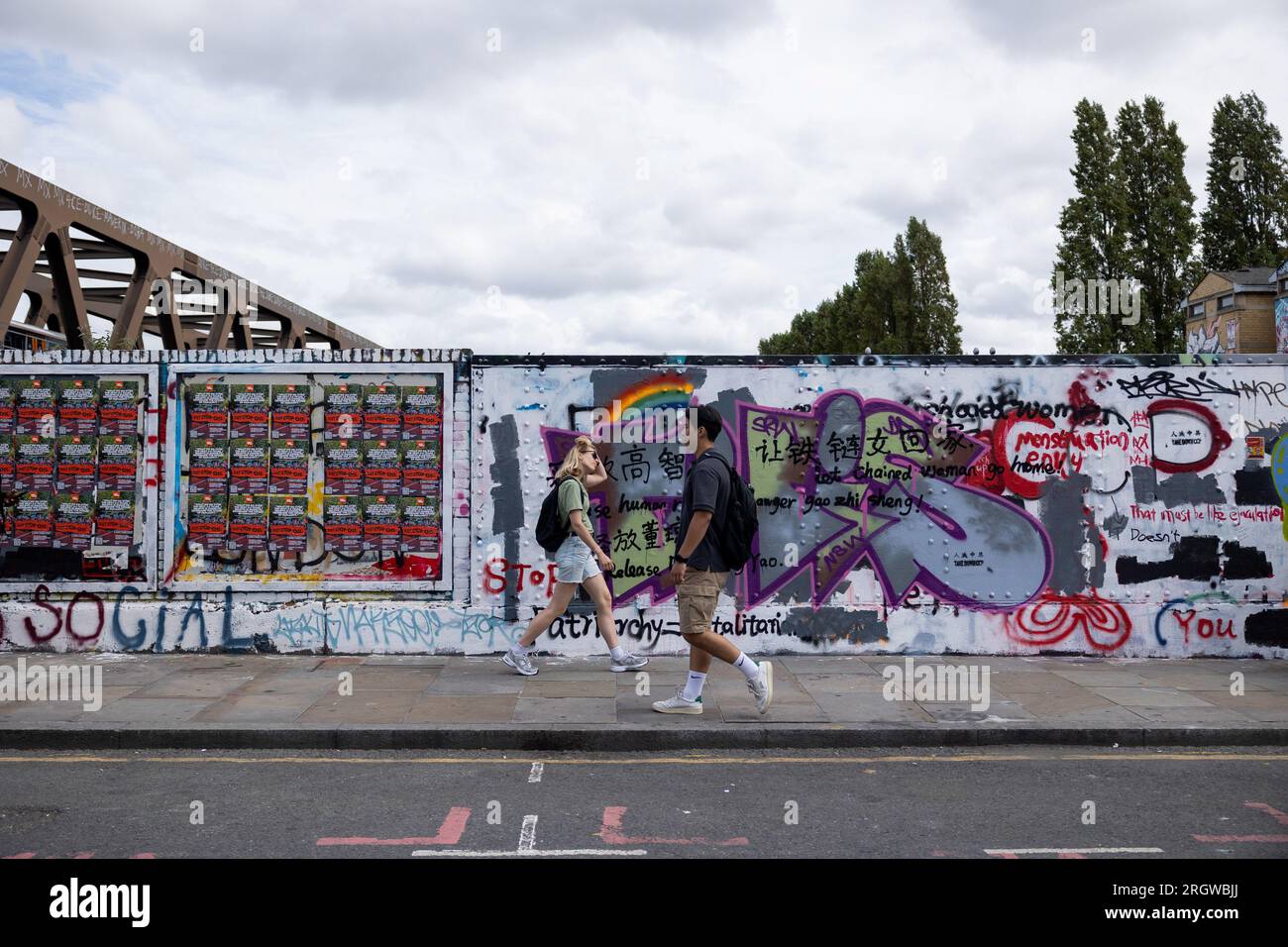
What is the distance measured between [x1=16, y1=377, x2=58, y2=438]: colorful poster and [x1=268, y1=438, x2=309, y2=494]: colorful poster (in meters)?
2.10

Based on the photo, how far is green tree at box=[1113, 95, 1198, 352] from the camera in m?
41.1

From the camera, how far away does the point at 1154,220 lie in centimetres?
4156

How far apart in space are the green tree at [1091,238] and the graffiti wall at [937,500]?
32890 mm

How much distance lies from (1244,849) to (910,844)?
1538 mm

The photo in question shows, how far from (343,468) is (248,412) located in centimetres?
106

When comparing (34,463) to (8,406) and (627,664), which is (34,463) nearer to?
(8,406)

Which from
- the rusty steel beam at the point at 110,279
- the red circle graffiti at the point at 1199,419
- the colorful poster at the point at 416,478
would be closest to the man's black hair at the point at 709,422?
the colorful poster at the point at 416,478

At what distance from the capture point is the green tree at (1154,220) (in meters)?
41.1

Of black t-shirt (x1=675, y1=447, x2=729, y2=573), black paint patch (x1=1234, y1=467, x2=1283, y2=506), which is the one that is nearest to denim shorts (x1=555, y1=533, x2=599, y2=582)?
black t-shirt (x1=675, y1=447, x2=729, y2=573)

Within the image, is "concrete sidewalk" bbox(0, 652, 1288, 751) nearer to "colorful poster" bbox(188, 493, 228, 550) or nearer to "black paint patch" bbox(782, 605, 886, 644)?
"black paint patch" bbox(782, 605, 886, 644)

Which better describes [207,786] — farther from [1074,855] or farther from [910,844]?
[1074,855]

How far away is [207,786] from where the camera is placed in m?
6.21

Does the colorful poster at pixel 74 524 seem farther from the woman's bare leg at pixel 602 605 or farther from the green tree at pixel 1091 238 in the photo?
the green tree at pixel 1091 238
